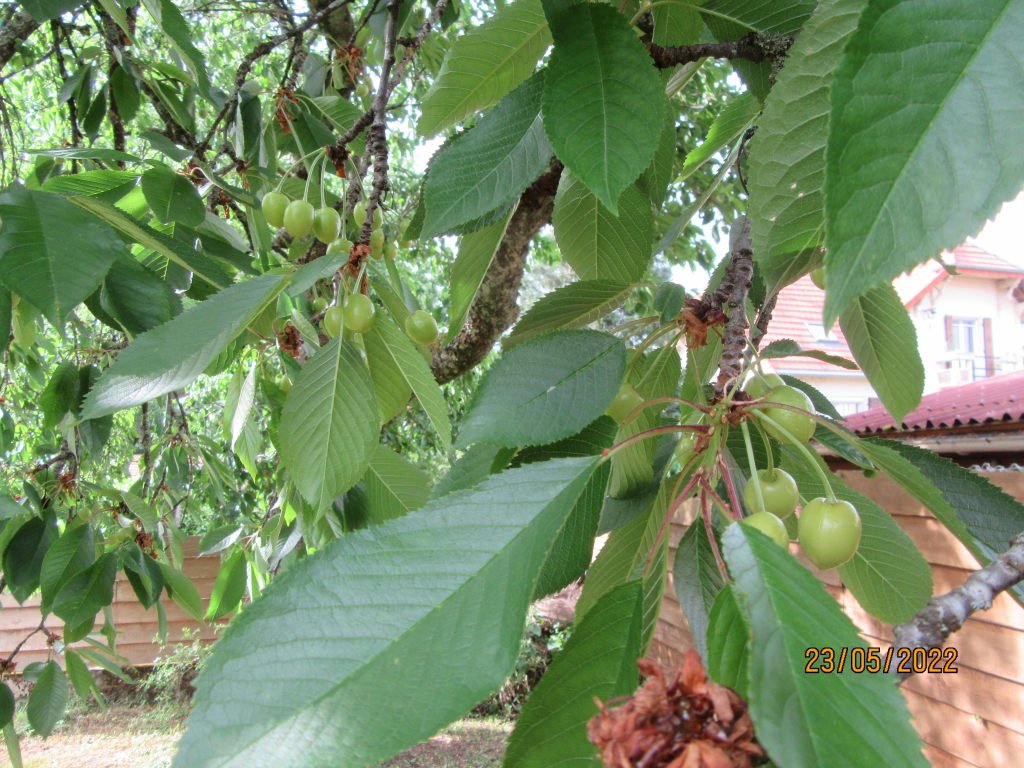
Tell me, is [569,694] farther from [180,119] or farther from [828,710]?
[180,119]

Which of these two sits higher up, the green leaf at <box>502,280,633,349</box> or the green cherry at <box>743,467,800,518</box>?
the green leaf at <box>502,280,633,349</box>

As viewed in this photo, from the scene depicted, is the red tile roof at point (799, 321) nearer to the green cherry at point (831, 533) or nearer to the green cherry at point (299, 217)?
the green cherry at point (299, 217)

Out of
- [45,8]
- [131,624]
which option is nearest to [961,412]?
[45,8]

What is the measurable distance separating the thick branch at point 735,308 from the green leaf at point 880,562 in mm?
174

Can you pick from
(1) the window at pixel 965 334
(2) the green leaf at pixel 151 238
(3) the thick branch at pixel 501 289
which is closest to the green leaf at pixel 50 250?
(2) the green leaf at pixel 151 238

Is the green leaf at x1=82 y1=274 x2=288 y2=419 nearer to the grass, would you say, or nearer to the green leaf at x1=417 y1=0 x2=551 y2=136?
the green leaf at x1=417 y1=0 x2=551 y2=136

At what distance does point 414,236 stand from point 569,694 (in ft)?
1.88

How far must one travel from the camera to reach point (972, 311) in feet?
40.3

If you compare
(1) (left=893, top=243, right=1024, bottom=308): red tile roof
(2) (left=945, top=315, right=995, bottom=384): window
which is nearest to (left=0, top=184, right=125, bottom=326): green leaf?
(1) (left=893, top=243, right=1024, bottom=308): red tile roof

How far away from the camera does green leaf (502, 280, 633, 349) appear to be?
81 cm

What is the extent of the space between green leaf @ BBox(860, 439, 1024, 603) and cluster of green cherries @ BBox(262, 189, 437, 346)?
0.55 metres

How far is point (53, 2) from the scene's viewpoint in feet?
3.18

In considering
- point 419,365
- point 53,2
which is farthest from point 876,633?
point 53,2

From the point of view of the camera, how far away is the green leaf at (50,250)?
2.15 feet
